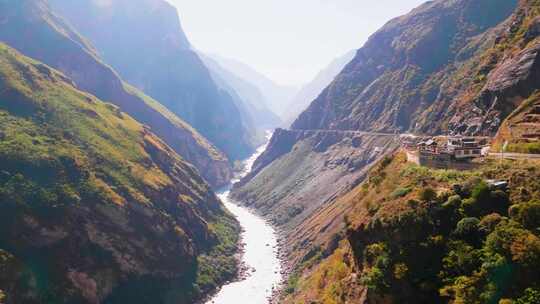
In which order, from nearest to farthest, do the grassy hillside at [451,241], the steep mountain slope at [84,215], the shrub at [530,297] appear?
the shrub at [530,297] < the grassy hillside at [451,241] < the steep mountain slope at [84,215]

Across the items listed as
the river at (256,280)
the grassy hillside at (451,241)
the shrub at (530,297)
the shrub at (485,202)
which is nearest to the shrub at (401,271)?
the grassy hillside at (451,241)

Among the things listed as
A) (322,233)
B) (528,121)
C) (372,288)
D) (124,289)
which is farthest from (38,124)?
(528,121)

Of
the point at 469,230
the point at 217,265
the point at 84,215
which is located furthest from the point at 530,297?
the point at 217,265

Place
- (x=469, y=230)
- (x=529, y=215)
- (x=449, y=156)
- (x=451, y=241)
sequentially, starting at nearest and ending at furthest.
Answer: (x=529, y=215) < (x=469, y=230) < (x=451, y=241) < (x=449, y=156)

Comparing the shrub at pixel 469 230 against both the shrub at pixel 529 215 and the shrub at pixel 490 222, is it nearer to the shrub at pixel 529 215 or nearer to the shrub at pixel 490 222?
the shrub at pixel 490 222

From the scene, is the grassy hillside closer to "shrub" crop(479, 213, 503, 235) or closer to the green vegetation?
"shrub" crop(479, 213, 503, 235)

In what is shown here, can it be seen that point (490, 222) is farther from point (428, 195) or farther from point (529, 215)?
point (428, 195)
